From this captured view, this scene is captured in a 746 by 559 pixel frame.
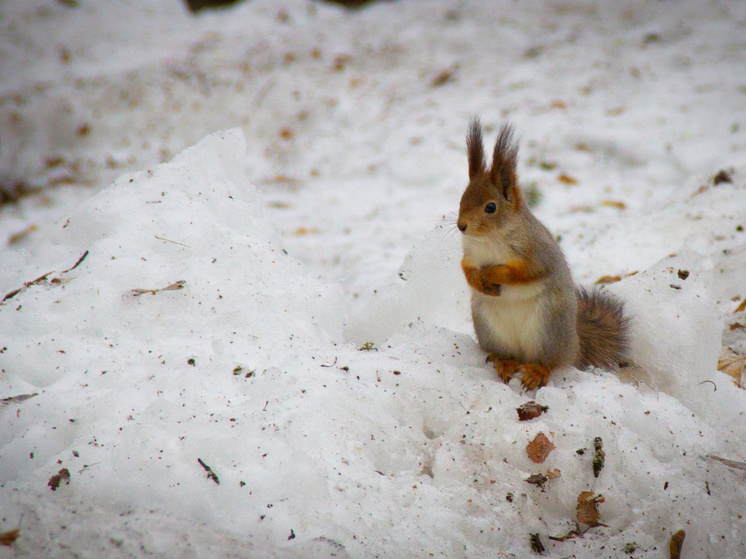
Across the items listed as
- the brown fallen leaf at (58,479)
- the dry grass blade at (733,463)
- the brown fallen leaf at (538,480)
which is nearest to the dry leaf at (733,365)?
the dry grass blade at (733,463)

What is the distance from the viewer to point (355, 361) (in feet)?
5.97

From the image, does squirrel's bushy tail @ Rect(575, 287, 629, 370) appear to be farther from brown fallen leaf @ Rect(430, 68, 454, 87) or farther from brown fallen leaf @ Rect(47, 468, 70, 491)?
brown fallen leaf @ Rect(430, 68, 454, 87)

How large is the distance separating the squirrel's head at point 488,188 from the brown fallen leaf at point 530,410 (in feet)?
1.76

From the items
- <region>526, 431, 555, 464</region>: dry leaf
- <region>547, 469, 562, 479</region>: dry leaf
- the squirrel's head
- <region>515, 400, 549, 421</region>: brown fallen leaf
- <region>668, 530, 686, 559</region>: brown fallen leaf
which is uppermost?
the squirrel's head

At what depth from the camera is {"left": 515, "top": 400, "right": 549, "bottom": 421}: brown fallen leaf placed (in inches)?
66.0

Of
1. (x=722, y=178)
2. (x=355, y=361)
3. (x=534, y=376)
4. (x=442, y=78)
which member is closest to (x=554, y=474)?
(x=534, y=376)

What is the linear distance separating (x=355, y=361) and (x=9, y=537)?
982 millimetres

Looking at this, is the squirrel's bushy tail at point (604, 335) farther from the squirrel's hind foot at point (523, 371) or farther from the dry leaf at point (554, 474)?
the dry leaf at point (554, 474)

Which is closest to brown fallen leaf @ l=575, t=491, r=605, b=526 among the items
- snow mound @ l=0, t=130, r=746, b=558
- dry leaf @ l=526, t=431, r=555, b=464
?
snow mound @ l=0, t=130, r=746, b=558

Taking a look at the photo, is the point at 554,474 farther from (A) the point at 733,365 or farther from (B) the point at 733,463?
(A) the point at 733,365

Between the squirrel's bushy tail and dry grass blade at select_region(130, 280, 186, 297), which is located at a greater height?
dry grass blade at select_region(130, 280, 186, 297)

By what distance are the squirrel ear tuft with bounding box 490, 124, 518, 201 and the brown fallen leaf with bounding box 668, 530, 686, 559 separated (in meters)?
1.03

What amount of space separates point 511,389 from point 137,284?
1.26m

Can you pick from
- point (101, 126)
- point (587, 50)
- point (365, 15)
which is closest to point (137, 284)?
point (101, 126)
